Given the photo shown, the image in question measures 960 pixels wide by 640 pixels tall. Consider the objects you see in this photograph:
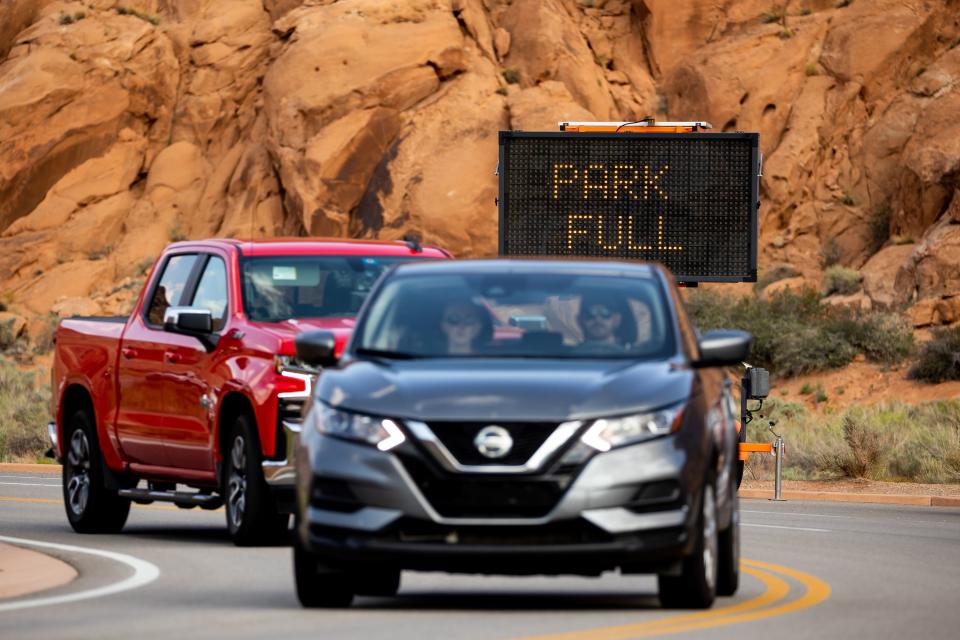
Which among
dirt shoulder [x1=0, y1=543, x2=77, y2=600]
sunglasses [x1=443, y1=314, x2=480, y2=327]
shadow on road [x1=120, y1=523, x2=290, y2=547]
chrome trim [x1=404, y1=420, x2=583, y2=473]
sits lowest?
shadow on road [x1=120, y1=523, x2=290, y2=547]

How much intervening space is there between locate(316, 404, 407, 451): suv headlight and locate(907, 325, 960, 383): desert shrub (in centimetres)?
3298

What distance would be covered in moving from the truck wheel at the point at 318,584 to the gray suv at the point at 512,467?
11 millimetres

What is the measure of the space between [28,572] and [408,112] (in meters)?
42.1

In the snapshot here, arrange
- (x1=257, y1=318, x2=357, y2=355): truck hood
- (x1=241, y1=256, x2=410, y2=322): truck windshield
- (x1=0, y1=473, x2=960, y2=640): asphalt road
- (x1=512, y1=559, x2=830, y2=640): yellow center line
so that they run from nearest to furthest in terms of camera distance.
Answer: (x1=512, y1=559, x2=830, y2=640): yellow center line < (x1=0, y1=473, x2=960, y2=640): asphalt road < (x1=257, y1=318, x2=357, y2=355): truck hood < (x1=241, y1=256, x2=410, y2=322): truck windshield

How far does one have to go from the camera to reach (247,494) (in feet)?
49.0

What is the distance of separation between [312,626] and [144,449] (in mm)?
6500

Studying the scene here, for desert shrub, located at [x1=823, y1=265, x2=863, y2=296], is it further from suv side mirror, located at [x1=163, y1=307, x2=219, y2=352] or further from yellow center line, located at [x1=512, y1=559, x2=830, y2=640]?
yellow center line, located at [x1=512, y1=559, x2=830, y2=640]

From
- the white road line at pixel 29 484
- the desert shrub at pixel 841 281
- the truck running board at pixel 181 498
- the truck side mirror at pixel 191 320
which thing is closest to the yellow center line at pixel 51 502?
the white road line at pixel 29 484

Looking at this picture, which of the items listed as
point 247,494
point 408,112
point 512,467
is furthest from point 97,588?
point 408,112

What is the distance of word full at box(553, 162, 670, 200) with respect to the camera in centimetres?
2786

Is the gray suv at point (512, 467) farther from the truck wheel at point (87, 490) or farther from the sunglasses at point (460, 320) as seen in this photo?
the truck wheel at point (87, 490)

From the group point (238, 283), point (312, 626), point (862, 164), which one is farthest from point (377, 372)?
point (862, 164)

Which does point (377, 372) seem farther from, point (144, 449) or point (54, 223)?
point (54, 223)

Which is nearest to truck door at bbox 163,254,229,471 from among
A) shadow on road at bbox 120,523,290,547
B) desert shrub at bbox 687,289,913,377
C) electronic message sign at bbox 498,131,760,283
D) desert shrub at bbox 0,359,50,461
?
shadow on road at bbox 120,523,290,547
